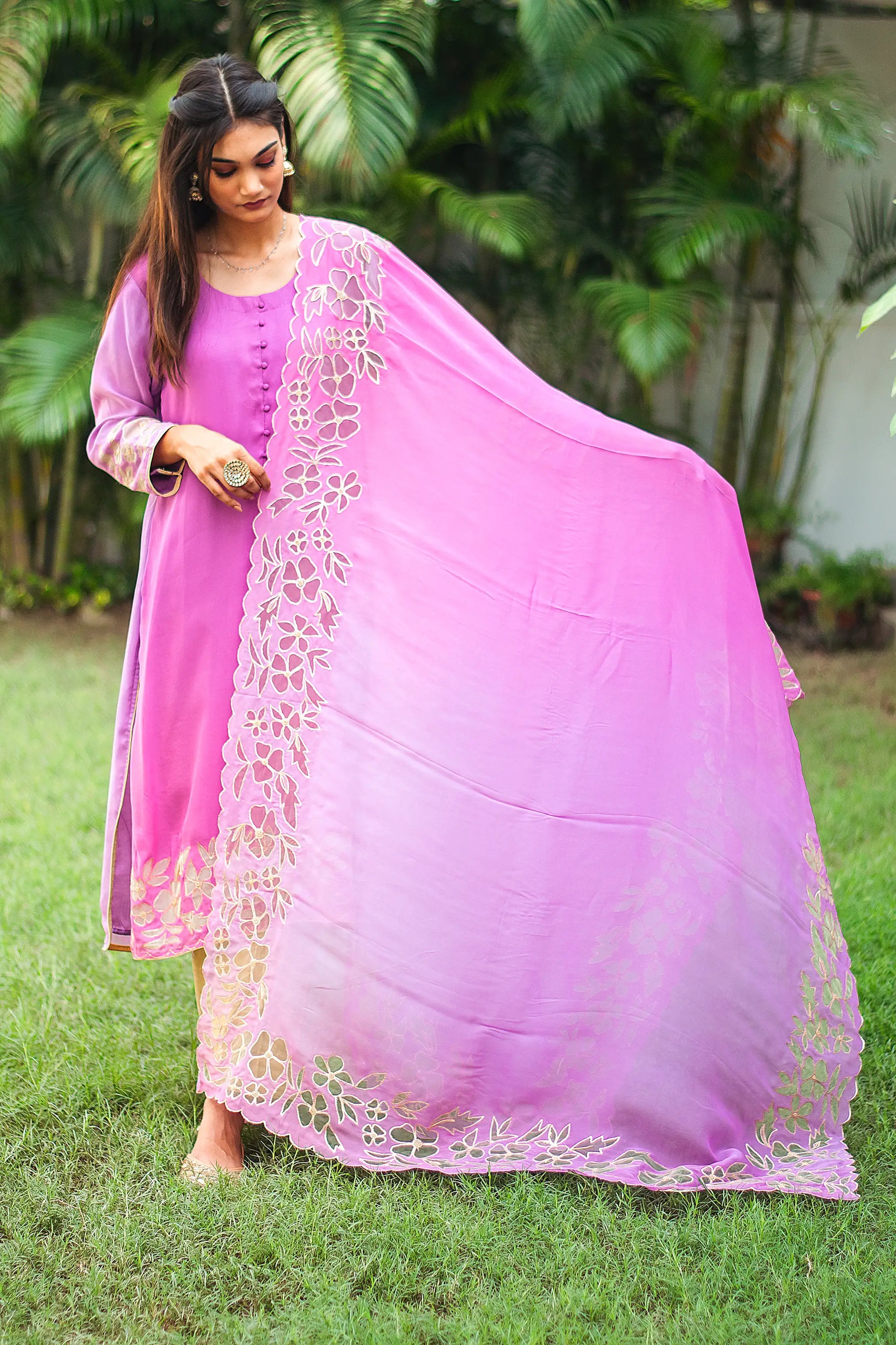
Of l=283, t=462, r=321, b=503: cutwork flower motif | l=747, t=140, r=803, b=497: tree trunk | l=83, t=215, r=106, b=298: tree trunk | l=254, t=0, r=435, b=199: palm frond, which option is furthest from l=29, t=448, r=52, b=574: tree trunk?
l=283, t=462, r=321, b=503: cutwork flower motif

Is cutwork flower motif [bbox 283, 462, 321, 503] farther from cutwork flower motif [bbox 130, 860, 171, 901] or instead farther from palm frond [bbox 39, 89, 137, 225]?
palm frond [bbox 39, 89, 137, 225]

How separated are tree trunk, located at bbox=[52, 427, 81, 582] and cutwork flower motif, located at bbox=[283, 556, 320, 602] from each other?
490 cm

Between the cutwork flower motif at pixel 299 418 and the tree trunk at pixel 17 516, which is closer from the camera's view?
the cutwork flower motif at pixel 299 418

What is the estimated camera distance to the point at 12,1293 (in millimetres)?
1865

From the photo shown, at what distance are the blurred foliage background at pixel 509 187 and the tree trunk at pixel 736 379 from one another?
17mm

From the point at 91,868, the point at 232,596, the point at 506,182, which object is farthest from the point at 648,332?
the point at 232,596

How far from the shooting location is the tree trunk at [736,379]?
671 cm

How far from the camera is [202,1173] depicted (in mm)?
2131

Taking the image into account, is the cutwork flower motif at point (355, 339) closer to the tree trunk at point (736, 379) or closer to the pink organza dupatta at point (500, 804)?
the pink organza dupatta at point (500, 804)

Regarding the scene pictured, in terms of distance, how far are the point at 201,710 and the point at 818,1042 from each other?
1.25m

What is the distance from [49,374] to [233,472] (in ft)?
14.2

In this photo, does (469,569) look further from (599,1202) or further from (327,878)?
(599,1202)

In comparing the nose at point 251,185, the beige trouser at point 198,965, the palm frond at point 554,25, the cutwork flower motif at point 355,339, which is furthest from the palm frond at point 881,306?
the palm frond at point 554,25

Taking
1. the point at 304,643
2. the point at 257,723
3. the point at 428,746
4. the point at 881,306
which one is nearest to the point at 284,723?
the point at 257,723
